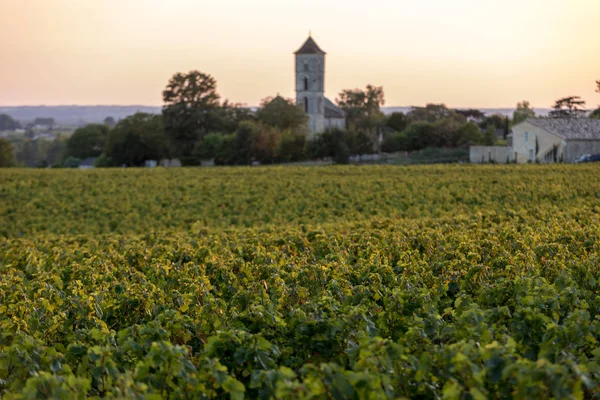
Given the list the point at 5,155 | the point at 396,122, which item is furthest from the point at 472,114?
the point at 5,155

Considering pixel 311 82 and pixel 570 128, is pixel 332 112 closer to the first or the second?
pixel 311 82

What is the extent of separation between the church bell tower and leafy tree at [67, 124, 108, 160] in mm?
30651

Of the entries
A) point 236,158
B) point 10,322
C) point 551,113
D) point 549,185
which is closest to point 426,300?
point 10,322

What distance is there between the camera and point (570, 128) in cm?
6097

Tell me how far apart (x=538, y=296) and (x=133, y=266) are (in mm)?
6667

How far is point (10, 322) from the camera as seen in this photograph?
7.37 metres

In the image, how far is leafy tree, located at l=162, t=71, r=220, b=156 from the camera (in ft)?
295

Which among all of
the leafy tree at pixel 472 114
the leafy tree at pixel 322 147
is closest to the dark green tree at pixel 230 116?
the leafy tree at pixel 322 147

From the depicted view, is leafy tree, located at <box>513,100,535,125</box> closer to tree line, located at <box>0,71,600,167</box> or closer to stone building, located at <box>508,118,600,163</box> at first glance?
tree line, located at <box>0,71,600,167</box>

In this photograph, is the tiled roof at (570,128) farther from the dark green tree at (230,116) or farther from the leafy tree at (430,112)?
the leafy tree at (430,112)

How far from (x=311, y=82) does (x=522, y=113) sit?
120 ft

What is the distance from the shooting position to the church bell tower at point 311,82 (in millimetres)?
106312

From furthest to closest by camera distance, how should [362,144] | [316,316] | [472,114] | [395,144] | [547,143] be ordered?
[472,114] < [395,144] < [362,144] < [547,143] < [316,316]

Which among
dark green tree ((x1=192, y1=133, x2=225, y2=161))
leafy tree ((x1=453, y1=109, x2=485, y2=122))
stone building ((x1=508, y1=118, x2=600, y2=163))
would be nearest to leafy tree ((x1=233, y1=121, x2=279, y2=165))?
dark green tree ((x1=192, y1=133, x2=225, y2=161))
